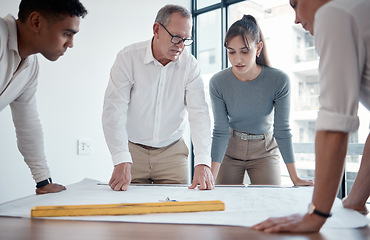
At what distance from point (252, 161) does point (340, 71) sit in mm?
1238

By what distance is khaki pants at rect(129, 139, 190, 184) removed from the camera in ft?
5.83

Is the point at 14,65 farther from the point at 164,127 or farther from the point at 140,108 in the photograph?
the point at 164,127

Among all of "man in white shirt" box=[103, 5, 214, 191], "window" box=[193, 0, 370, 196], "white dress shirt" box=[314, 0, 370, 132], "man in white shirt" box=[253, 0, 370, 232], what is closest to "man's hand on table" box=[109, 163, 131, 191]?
"man in white shirt" box=[103, 5, 214, 191]

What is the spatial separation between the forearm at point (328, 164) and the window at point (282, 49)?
8.79ft

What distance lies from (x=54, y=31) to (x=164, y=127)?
745mm

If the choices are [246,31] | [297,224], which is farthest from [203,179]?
[246,31]

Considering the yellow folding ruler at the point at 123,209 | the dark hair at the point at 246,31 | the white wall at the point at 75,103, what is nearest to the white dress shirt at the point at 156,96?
the dark hair at the point at 246,31

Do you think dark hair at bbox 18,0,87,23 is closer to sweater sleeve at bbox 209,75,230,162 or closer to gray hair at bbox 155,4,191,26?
gray hair at bbox 155,4,191,26

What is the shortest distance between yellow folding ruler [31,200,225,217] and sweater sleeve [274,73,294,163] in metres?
0.86

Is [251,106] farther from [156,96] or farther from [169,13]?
[169,13]

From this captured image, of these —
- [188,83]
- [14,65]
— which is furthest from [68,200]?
[188,83]

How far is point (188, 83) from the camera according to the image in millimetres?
1758

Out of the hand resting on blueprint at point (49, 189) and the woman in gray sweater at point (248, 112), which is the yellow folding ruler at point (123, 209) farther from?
the woman in gray sweater at point (248, 112)

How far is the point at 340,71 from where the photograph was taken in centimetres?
72
